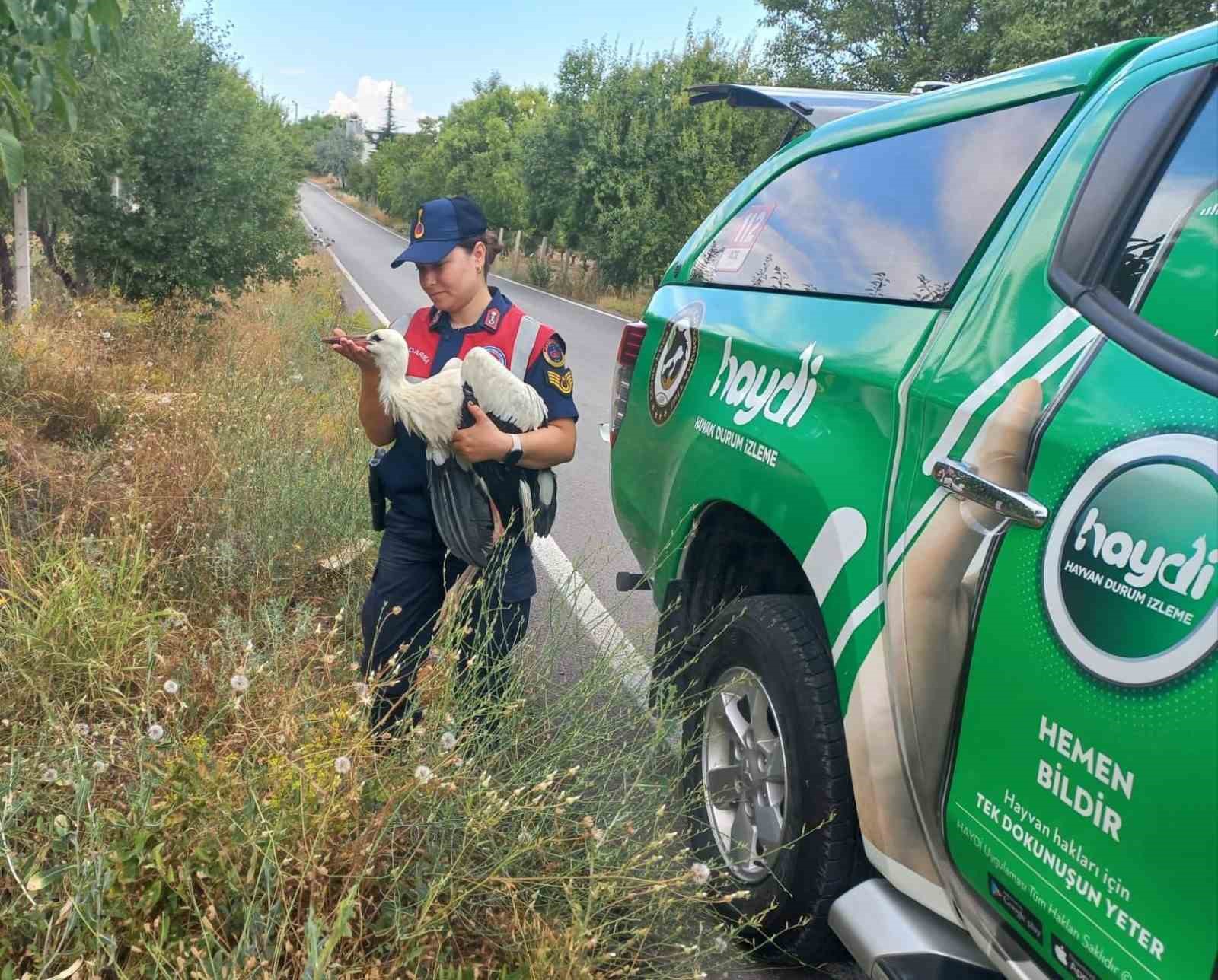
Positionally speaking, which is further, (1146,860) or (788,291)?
(788,291)

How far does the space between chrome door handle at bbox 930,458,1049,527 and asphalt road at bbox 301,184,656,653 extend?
1.28 meters

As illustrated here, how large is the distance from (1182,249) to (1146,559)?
555mm

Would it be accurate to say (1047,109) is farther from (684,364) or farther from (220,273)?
(220,273)

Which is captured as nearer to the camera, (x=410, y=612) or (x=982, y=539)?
(x=982, y=539)

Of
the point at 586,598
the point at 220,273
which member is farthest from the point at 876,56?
the point at 586,598

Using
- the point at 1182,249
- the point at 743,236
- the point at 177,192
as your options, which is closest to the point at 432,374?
the point at 743,236

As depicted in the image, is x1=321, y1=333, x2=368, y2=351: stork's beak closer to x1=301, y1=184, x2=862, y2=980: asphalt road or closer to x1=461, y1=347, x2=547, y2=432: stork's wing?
x1=461, y1=347, x2=547, y2=432: stork's wing

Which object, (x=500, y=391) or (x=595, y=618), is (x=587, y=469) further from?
(x=500, y=391)

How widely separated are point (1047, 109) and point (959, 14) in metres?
25.9

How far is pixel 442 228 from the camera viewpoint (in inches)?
119

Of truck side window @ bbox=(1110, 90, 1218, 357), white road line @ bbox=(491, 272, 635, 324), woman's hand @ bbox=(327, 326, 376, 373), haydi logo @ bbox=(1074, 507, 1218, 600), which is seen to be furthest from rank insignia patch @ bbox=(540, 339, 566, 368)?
white road line @ bbox=(491, 272, 635, 324)

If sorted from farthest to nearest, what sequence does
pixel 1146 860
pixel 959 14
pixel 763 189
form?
1. pixel 959 14
2. pixel 763 189
3. pixel 1146 860

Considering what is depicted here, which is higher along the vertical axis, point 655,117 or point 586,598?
point 655,117

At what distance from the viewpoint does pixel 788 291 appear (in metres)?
2.79
